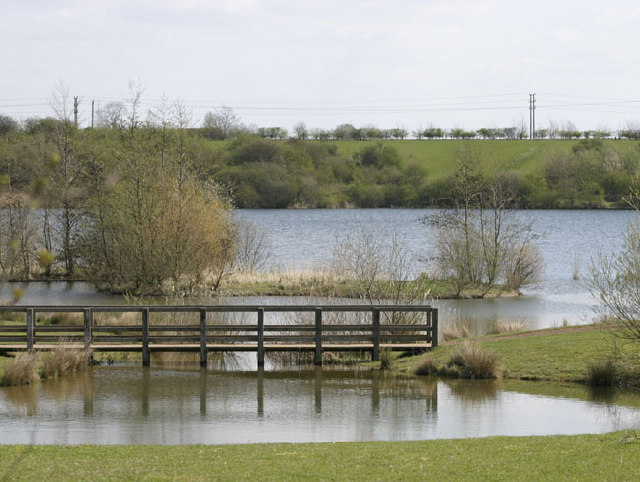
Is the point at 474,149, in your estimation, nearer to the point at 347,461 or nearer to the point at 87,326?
the point at 87,326

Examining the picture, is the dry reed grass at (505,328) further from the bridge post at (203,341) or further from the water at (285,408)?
the bridge post at (203,341)

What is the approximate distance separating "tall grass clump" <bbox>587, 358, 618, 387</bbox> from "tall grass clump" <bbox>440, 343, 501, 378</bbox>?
7.64ft

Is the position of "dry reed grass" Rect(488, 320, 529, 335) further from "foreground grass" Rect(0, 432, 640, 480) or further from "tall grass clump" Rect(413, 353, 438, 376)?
"foreground grass" Rect(0, 432, 640, 480)

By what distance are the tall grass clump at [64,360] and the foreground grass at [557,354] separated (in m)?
8.58

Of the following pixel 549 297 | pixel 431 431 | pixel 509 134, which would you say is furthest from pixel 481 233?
pixel 509 134

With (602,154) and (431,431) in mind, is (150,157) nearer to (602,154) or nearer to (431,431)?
(431,431)

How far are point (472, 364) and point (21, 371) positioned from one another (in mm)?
11209

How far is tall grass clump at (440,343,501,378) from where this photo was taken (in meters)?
21.8

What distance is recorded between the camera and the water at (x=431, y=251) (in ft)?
117

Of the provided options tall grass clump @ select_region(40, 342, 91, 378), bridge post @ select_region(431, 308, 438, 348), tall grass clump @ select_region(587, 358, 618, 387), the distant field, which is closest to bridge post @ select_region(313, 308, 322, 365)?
bridge post @ select_region(431, 308, 438, 348)

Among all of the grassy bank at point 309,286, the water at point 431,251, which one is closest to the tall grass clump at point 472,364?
the water at point 431,251

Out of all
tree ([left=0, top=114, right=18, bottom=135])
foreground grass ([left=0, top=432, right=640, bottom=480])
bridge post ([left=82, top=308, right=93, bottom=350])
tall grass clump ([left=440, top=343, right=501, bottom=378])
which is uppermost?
tree ([left=0, top=114, right=18, bottom=135])

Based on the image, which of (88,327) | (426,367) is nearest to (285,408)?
(426,367)

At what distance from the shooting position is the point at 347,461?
12.4 m
